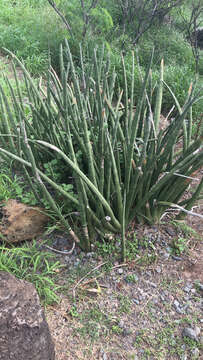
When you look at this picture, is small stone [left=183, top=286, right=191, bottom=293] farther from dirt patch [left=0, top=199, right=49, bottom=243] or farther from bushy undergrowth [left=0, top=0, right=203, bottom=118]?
bushy undergrowth [left=0, top=0, right=203, bottom=118]

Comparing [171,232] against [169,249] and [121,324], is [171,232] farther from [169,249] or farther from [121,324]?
[121,324]

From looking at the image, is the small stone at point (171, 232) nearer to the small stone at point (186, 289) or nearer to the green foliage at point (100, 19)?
the small stone at point (186, 289)

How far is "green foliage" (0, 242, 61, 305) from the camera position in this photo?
1376 mm

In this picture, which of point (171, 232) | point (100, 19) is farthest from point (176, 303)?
point (100, 19)

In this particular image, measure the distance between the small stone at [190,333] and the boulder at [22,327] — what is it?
56 cm

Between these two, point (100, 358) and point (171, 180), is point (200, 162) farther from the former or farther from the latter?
point (100, 358)

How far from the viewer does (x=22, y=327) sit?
39.2 inches

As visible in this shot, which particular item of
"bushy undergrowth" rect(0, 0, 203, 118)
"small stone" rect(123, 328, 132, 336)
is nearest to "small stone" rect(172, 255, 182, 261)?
"small stone" rect(123, 328, 132, 336)

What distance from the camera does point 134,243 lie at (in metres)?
1.55

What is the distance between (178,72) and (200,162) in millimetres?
2345

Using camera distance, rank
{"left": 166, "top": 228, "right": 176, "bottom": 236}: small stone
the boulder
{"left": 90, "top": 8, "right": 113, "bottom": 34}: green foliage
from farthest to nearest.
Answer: {"left": 90, "top": 8, "right": 113, "bottom": 34}: green foliage → {"left": 166, "top": 228, "right": 176, "bottom": 236}: small stone → the boulder

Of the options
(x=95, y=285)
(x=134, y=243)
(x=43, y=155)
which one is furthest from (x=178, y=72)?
(x=95, y=285)

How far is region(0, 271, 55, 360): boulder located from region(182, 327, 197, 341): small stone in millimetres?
559

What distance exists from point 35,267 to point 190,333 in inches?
28.7
